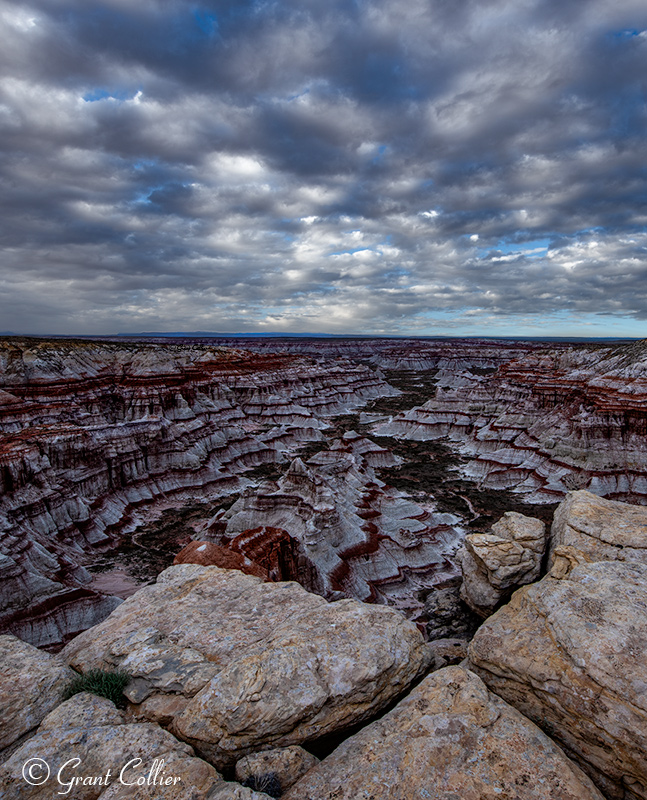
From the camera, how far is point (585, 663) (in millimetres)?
5512

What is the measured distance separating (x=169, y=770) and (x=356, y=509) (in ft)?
67.9

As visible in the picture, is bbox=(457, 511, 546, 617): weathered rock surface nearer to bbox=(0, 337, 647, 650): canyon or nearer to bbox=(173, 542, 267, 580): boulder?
bbox=(0, 337, 647, 650): canyon

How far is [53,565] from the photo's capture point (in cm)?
2039

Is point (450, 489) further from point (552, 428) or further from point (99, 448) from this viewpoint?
point (99, 448)

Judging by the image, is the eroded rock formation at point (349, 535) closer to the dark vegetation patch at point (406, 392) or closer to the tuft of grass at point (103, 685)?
the tuft of grass at point (103, 685)

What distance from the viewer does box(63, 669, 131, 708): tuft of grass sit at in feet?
20.8

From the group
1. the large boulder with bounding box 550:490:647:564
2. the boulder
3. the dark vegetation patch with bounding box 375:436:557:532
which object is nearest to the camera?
the large boulder with bounding box 550:490:647:564

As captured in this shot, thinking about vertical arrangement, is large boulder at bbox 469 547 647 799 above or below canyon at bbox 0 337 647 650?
above

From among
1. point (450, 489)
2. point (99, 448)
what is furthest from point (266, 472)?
point (450, 489)

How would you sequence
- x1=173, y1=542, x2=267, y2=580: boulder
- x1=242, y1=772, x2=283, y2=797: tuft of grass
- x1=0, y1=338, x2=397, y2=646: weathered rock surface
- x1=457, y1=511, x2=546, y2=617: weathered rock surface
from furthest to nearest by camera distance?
x1=0, y1=338, x2=397, y2=646: weathered rock surface < x1=173, y1=542, x2=267, y2=580: boulder < x1=457, y1=511, x2=546, y2=617: weathered rock surface < x1=242, y1=772, x2=283, y2=797: tuft of grass

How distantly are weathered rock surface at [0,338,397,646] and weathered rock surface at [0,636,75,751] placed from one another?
13229mm

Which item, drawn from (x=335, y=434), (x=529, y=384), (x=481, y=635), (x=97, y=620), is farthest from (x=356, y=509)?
(x=529, y=384)
